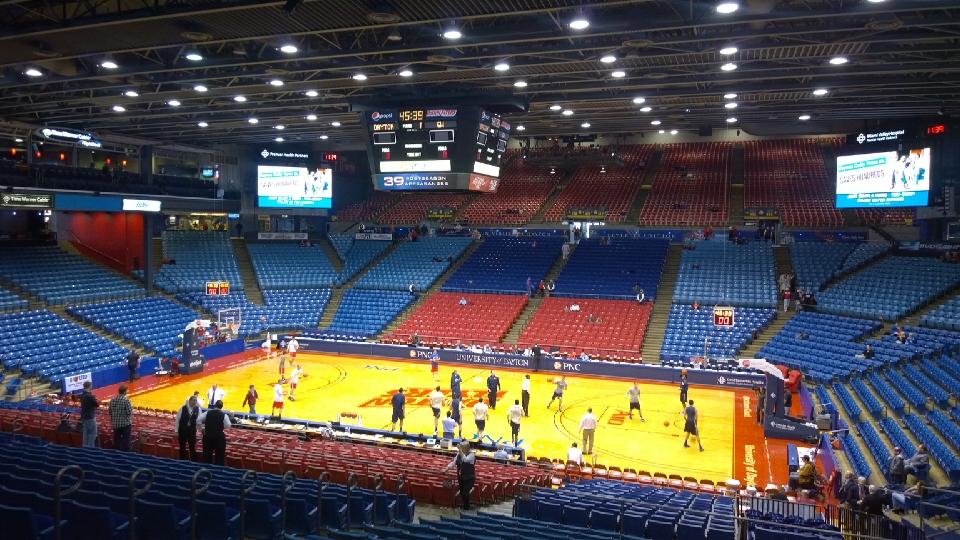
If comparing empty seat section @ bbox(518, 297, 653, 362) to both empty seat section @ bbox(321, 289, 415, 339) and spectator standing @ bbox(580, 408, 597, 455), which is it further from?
spectator standing @ bbox(580, 408, 597, 455)

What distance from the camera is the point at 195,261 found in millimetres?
41469

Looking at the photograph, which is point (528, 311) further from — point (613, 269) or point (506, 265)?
point (613, 269)

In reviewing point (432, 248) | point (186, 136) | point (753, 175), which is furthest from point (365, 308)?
point (753, 175)

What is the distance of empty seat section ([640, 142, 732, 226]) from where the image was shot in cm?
4259

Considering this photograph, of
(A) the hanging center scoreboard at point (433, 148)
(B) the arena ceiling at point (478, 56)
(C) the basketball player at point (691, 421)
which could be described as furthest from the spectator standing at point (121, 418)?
(C) the basketball player at point (691, 421)

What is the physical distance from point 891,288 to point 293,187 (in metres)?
35.1

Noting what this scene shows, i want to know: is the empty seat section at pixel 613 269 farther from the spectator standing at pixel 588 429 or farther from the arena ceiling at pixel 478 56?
the spectator standing at pixel 588 429

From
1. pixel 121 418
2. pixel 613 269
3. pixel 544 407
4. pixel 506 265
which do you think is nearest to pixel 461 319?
pixel 506 265

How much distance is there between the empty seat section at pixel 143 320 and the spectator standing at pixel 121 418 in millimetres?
19883

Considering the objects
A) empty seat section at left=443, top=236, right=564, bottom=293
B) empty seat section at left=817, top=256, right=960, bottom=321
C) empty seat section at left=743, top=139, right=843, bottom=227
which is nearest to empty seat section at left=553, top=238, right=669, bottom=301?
empty seat section at left=443, top=236, right=564, bottom=293

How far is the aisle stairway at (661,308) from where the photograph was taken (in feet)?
105

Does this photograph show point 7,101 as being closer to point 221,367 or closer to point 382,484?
point 221,367

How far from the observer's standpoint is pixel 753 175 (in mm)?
46156

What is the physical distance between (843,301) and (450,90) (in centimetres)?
2114
